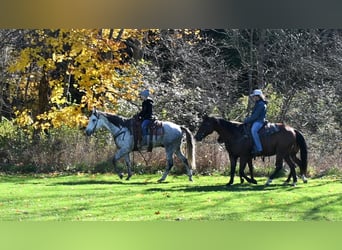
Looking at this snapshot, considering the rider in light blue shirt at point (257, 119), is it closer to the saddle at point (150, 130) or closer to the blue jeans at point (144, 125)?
the saddle at point (150, 130)

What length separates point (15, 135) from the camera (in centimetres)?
1201

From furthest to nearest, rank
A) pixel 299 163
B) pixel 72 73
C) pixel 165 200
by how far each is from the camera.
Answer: pixel 72 73 → pixel 299 163 → pixel 165 200

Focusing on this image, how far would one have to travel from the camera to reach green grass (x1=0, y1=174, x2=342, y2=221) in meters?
6.98

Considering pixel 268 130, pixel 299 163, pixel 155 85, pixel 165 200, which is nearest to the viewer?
pixel 165 200

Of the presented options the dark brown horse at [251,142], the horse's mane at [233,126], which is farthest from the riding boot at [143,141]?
the horse's mane at [233,126]

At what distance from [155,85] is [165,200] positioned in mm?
4944

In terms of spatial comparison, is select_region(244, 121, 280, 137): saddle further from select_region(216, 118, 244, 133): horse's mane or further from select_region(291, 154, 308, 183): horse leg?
select_region(291, 154, 308, 183): horse leg

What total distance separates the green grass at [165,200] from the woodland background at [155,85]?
44.6 inches

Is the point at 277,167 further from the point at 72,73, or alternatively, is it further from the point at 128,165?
the point at 72,73

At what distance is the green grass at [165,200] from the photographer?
6.98 metres

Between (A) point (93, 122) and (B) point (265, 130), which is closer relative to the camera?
(B) point (265, 130)

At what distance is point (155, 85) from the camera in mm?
12562

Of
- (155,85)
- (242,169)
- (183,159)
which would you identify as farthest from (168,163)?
(155,85)
